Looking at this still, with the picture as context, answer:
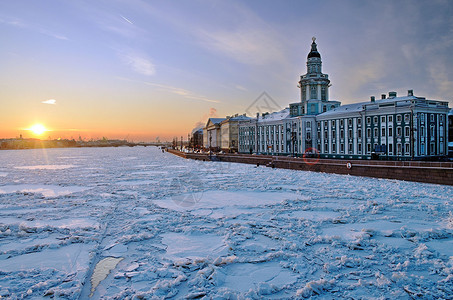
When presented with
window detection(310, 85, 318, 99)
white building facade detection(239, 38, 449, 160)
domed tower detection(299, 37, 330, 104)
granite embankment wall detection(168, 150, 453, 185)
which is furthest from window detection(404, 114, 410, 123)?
window detection(310, 85, 318, 99)

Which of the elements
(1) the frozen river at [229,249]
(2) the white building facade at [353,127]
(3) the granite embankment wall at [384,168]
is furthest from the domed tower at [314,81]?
(1) the frozen river at [229,249]

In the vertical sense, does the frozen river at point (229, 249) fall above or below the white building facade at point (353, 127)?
below

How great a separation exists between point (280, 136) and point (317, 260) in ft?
215

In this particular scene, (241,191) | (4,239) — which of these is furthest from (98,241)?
(241,191)

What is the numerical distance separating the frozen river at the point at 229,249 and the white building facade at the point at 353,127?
24.4m

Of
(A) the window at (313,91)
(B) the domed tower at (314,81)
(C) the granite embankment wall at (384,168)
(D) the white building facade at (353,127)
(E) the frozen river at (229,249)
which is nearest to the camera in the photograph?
(E) the frozen river at (229,249)

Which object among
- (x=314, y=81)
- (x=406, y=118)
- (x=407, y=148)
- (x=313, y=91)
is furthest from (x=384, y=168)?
(x=314, y=81)

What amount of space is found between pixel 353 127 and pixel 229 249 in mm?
48950

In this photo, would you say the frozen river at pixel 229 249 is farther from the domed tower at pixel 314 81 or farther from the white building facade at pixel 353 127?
the domed tower at pixel 314 81

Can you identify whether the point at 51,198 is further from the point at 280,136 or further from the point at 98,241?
the point at 280,136

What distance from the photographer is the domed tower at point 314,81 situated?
6747cm

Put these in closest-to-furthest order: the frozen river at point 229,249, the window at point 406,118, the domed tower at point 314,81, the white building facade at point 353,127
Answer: the frozen river at point 229,249
the window at point 406,118
the white building facade at point 353,127
the domed tower at point 314,81

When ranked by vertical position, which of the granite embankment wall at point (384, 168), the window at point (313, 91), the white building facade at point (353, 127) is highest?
the window at point (313, 91)

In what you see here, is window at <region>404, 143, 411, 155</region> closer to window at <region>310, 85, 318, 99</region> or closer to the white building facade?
the white building facade
